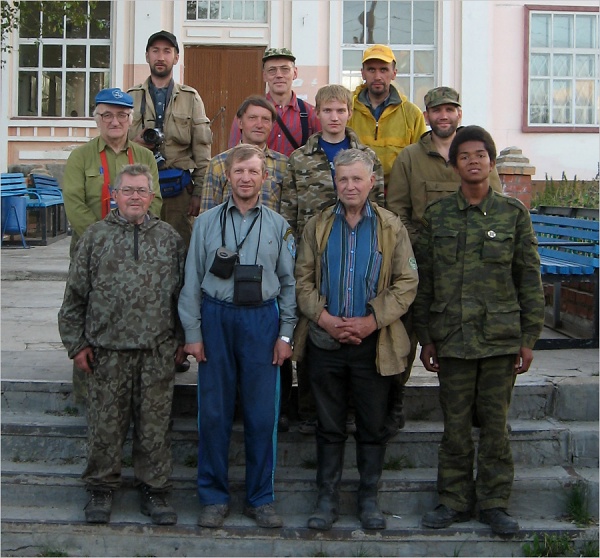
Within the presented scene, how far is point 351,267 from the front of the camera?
435 cm

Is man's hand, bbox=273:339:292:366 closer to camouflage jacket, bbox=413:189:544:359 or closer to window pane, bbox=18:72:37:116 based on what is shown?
camouflage jacket, bbox=413:189:544:359

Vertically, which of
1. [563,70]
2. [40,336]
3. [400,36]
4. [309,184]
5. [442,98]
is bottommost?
[40,336]

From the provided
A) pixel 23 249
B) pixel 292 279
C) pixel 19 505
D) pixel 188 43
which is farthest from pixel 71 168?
pixel 188 43

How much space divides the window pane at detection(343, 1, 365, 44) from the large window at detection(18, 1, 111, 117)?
12.6 ft

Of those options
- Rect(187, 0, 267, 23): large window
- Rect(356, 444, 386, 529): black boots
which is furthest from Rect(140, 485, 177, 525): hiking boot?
Rect(187, 0, 267, 23): large window

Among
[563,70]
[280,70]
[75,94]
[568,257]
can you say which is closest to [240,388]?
[280,70]

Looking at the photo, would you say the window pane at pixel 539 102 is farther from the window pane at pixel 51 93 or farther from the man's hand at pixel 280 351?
the man's hand at pixel 280 351

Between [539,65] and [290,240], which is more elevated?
[539,65]

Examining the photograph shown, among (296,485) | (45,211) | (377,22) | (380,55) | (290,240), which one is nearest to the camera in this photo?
(290,240)

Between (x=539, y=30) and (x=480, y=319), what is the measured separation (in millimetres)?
11126

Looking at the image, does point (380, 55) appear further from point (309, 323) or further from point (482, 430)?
point (482, 430)

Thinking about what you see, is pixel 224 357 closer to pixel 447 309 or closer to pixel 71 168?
pixel 447 309

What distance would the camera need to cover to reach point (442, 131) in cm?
477

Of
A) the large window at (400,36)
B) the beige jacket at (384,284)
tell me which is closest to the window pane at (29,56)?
the large window at (400,36)
